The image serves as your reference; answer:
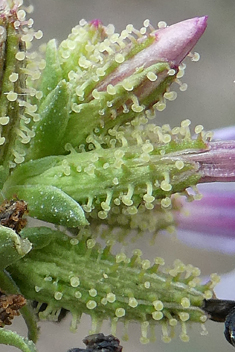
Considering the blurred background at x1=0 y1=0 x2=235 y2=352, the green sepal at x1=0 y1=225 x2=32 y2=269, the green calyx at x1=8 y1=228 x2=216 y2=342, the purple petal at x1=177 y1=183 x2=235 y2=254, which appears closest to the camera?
the green sepal at x1=0 y1=225 x2=32 y2=269

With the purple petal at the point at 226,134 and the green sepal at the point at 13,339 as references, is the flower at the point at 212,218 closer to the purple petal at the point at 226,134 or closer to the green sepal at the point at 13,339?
the purple petal at the point at 226,134

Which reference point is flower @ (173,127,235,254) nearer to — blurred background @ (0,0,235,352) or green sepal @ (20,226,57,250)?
green sepal @ (20,226,57,250)

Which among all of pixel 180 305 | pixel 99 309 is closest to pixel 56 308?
pixel 99 309

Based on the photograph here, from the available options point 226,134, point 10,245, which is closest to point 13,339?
point 10,245

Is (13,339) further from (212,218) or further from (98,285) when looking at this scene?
(212,218)

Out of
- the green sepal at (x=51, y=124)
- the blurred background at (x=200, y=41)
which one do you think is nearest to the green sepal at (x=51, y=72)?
the green sepal at (x=51, y=124)

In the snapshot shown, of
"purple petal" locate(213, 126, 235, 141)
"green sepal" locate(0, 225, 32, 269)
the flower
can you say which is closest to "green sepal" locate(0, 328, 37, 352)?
"green sepal" locate(0, 225, 32, 269)
